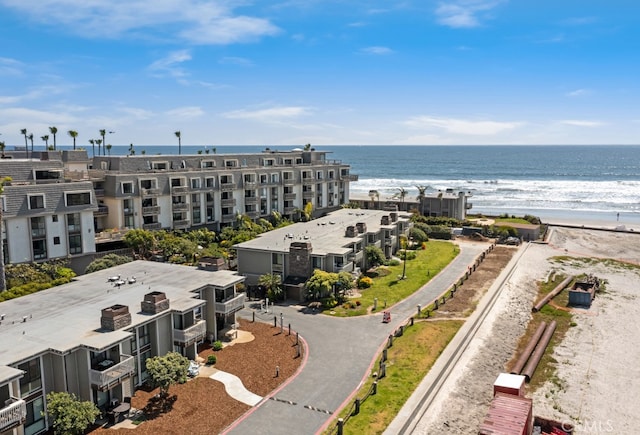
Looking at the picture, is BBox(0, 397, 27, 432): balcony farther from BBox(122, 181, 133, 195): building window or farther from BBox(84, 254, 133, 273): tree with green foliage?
BBox(122, 181, 133, 195): building window

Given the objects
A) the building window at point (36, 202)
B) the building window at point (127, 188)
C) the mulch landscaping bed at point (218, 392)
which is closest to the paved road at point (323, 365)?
the mulch landscaping bed at point (218, 392)

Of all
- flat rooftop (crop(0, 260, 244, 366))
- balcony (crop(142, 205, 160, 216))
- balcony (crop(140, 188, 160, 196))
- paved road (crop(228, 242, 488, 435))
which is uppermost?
balcony (crop(140, 188, 160, 196))

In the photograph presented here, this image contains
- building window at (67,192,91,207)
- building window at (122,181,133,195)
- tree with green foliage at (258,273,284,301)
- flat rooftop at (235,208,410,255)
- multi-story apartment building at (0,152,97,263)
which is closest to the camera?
multi-story apartment building at (0,152,97,263)

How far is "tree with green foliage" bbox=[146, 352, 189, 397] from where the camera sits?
95.1ft

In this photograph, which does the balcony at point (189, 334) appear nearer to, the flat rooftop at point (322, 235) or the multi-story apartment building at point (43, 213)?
the flat rooftop at point (322, 235)

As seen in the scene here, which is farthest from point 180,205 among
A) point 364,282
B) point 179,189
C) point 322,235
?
point 364,282

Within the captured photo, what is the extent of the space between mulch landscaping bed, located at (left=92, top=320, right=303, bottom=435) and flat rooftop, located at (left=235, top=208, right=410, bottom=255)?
1462 cm

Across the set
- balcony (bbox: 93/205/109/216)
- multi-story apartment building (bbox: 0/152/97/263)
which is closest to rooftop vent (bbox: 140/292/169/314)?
multi-story apartment building (bbox: 0/152/97/263)

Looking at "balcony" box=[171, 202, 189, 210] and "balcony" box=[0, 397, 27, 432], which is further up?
"balcony" box=[171, 202, 189, 210]

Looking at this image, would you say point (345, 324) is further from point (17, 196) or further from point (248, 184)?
point (248, 184)

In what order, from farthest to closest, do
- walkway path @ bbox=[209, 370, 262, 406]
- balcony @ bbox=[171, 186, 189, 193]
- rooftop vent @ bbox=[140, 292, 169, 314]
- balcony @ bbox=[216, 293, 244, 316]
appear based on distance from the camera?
balcony @ bbox=[171, 186, 189, 193] < balcony @ bbox=[216, 293, 244, 316] < rooftop vent @ bbox=[140, 292, 169, 314] < walkway path @ bbox=[209, 370, 262, 406]

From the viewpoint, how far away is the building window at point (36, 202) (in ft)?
163

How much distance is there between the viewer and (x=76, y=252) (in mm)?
54000

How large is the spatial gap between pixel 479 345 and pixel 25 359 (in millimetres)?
31120
